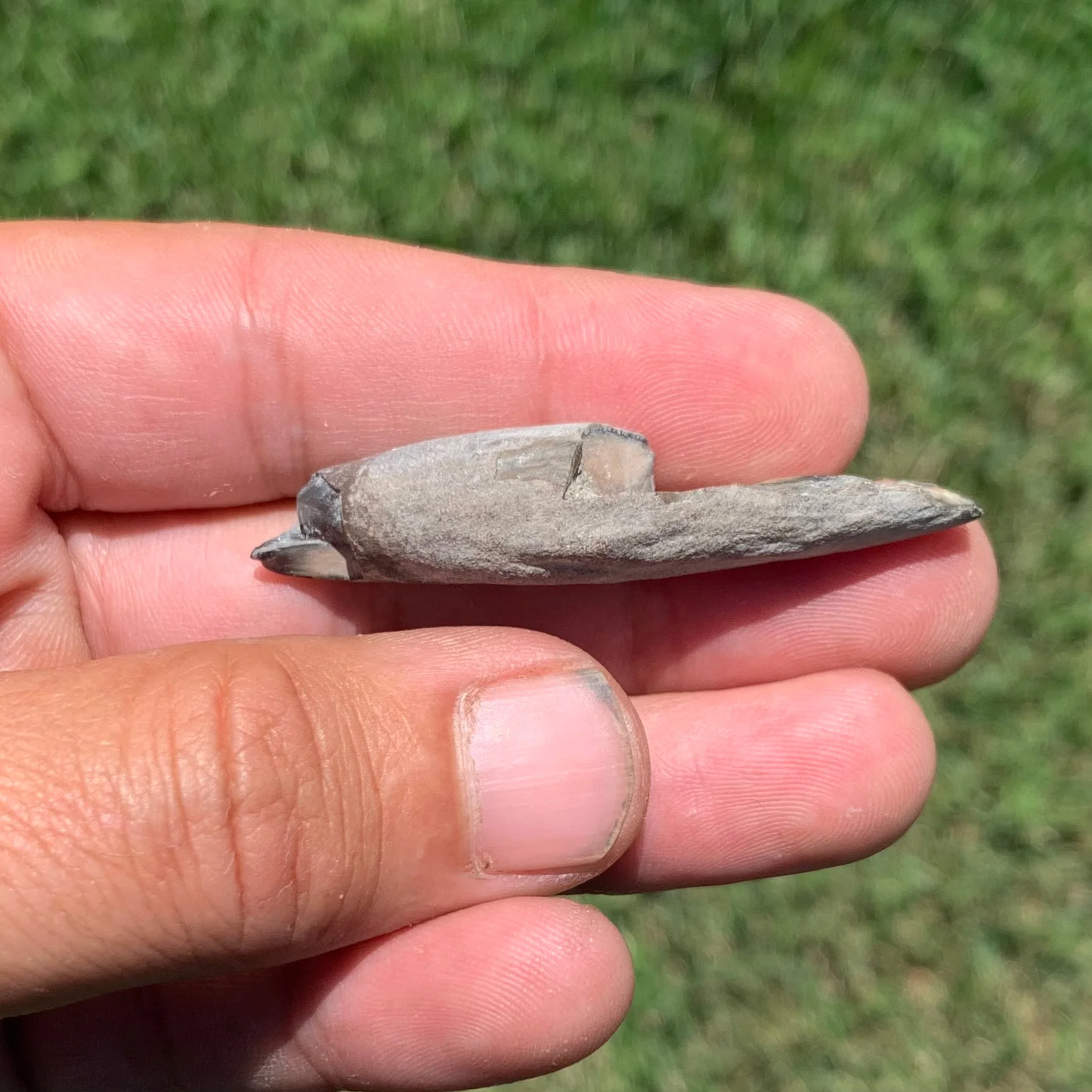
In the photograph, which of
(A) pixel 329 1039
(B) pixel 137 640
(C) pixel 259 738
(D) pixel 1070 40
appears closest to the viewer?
(C) pixel 259 738

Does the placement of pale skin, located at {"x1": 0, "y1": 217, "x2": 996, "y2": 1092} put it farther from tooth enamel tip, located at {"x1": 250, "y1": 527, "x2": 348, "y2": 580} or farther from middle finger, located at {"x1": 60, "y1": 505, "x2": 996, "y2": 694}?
tooth enamel tip, located at {"x1": 250, "y1": 527, "x2": 348, "y2": 580}

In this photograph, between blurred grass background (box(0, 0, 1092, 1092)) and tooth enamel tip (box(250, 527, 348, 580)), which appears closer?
tooth enamel tip (box(250, 527, 348, 580))

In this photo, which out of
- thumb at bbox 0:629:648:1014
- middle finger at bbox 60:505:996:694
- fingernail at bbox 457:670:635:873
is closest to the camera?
thumb at bbox 0:629:648:1014

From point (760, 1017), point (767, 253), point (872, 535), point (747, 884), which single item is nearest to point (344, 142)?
point (767, 253)

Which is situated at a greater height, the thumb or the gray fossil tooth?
the gray fossil tooth

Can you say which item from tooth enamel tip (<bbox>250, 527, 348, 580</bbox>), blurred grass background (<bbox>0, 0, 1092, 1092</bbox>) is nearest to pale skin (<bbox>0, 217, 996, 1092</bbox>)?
tooth enamel tip (<bbox>250, 527, 348, 580</bbox>)

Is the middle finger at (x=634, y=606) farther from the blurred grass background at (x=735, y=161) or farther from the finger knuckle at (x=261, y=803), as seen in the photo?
the blurred grass background at (x=735, y=161)

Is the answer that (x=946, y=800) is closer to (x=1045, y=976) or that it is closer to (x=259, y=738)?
(x=1045, y=976)

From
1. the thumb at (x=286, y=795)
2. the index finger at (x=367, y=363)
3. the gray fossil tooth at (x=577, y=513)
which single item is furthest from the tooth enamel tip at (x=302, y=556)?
the thumb at (x=286, y=795)
